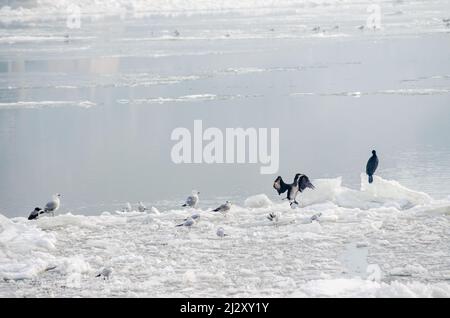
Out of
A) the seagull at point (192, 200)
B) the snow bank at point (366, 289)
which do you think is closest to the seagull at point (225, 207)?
the seagull at point (192, 200)

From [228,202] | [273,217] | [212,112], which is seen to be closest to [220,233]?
[273,217]

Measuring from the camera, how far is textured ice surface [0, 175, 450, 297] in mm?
8062

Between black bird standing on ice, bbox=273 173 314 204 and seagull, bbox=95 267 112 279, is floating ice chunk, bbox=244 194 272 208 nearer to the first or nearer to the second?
black bird standing on ice, bbox=273 173 314 204

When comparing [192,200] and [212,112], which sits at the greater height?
[212,112]

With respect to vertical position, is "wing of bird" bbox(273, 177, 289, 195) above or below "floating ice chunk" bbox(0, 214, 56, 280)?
above

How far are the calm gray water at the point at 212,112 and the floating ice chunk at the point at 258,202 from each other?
0.86m

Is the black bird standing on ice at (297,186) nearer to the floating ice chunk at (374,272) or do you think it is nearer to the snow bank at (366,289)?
the floating ice chunk at (374,272)

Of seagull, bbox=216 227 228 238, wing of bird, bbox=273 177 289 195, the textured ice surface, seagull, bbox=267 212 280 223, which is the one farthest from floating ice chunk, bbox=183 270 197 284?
wing of bird, bbox=273 177 289 195

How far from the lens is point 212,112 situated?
2034 centimetres

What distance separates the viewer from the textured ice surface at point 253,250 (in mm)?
8062

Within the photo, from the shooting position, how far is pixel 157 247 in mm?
9812

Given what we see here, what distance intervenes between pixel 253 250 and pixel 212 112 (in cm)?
1106

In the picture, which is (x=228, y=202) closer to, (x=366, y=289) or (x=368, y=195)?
(x=368, y=195)

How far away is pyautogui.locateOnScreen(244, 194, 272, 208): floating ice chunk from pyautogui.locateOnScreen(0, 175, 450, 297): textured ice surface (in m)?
0.02
